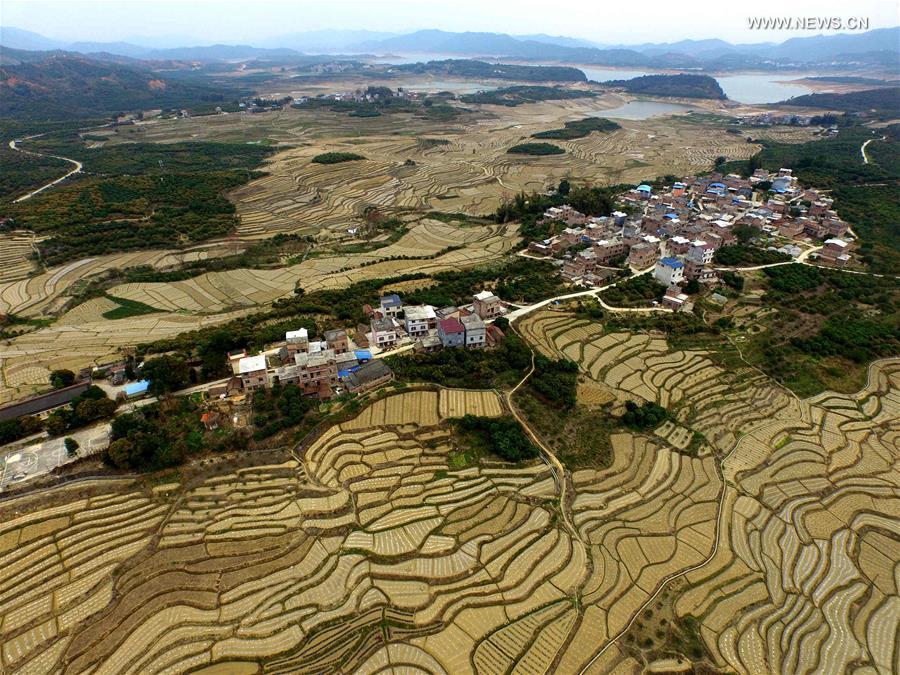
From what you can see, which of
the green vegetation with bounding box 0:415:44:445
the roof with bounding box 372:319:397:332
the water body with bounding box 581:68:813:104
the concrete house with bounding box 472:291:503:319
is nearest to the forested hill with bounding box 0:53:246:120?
the green vegetation with bounding box 0:415:44:445

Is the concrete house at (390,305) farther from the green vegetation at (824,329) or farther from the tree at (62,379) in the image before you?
the green vegetation at (824,329)

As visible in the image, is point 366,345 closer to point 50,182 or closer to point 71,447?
point 71,447

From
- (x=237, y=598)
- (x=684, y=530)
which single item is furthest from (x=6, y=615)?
(x=684, y=530)

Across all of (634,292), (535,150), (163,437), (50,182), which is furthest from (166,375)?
(535,150)

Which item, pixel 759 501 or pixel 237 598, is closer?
pixel 237 598

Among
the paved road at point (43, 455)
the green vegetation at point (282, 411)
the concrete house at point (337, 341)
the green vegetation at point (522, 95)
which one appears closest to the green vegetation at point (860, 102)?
the green vegetation at point (522, 95)

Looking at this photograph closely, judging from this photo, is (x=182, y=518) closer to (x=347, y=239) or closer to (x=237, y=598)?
(x=237, y=598)

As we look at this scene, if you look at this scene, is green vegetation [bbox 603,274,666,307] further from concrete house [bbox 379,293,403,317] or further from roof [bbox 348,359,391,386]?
roof [bbox 348,359,391,386]
